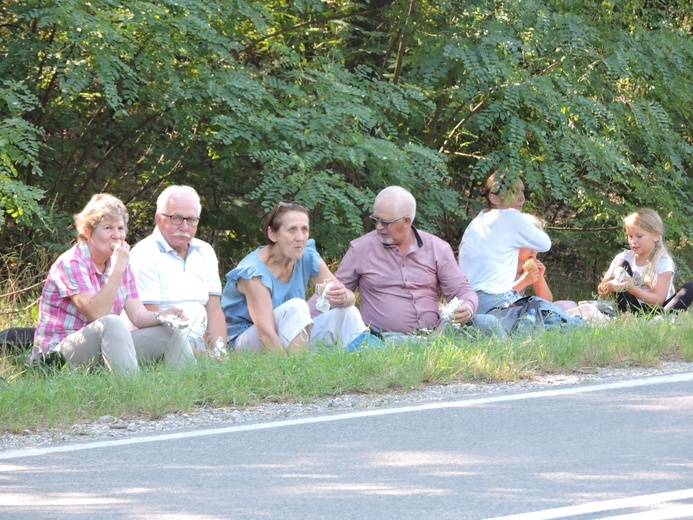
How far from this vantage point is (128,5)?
29.5 ft

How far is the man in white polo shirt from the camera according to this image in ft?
24.1

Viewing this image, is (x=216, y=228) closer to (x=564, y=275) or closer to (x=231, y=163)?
(x=231, y=163)

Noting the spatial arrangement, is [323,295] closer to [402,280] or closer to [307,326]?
[307,326]

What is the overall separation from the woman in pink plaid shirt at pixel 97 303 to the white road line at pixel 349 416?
1.38 m

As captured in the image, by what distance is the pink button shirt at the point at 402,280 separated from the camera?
7945mm

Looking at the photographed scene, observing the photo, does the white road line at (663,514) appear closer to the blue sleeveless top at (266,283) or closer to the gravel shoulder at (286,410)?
the gravel shoulder at (286,410)

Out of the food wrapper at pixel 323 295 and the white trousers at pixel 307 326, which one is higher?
the food wrapper at pixel 323 295

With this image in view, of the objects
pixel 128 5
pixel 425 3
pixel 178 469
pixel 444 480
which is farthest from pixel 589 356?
pixel 425 3

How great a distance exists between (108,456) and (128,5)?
16.8 ft

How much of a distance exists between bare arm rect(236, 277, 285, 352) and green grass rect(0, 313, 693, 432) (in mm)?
394

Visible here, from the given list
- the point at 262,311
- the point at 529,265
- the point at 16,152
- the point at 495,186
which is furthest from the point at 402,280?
the point at 16,152

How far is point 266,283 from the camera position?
293 inches

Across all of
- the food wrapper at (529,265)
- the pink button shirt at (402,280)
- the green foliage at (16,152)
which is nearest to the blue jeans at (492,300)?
the food wrapper at (529,265)

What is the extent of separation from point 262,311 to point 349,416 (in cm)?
193
